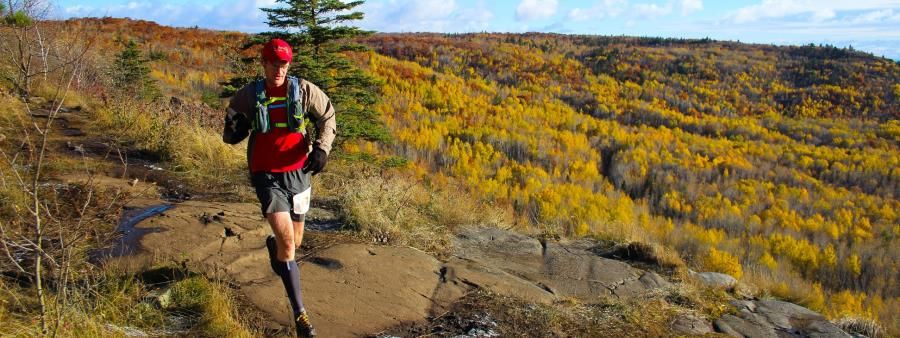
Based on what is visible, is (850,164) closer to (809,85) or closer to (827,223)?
(827,223)

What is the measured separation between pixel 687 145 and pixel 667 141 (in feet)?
2.32

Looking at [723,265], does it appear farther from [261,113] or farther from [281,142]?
[261,113]

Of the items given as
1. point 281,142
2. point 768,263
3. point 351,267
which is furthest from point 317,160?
point 768,263

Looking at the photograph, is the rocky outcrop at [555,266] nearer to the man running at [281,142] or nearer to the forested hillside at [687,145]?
the forested hillside at [687,145]

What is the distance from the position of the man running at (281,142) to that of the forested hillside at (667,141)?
480cm

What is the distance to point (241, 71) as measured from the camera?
29.9ft

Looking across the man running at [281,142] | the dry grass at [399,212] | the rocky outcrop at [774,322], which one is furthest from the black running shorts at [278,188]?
the rocky outcrop at [774,322]

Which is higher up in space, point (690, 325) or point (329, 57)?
point (329, 57)

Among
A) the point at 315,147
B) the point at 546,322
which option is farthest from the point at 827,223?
the point at 315,147

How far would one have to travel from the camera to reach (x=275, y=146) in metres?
3.56

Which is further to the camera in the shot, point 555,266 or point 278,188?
point 555,266

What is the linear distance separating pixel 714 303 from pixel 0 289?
5.64 meters

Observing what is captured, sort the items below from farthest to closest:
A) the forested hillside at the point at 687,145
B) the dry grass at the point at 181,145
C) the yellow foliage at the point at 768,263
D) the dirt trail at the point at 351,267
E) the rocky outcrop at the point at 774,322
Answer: the forested hillside at the point at 687,145
the yellow foliage at the point at 768,263
the dry grass at the point at 181,145
the rocky outcrop at the point at 774,322
the dirt trail at the point at 351,267

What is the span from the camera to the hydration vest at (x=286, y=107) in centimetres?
347
